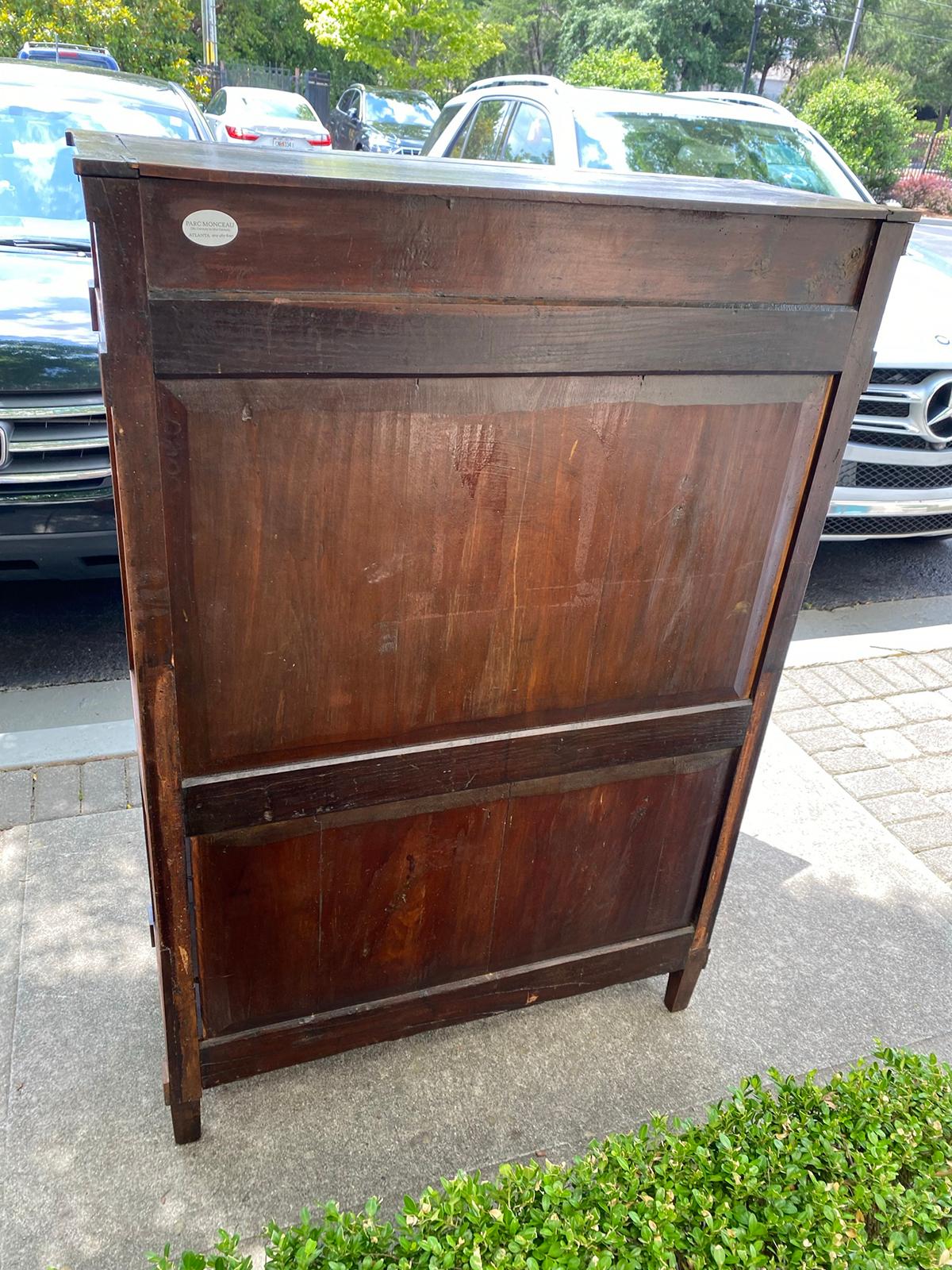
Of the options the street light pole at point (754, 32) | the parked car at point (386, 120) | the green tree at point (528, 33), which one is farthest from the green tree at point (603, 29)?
the parked car at point (386, 120)

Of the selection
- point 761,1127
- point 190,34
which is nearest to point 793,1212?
point 761,1127

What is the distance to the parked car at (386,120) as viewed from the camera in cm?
1575

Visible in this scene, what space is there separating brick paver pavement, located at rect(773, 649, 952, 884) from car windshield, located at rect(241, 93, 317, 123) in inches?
526

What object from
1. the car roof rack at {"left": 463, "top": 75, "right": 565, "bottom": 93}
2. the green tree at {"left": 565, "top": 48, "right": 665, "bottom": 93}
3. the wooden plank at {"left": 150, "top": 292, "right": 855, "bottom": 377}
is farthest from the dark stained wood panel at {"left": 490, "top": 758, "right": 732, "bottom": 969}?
the green tree at {"left": 565, "top": 48, "right": 665, "bottom": 93}

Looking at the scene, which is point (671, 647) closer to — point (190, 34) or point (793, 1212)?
point (793, 1212)

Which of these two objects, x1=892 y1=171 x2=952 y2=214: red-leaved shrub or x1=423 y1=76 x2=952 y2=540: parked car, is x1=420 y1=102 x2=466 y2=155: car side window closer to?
x1=423 y1=76 x2=952 y2=540: parked car

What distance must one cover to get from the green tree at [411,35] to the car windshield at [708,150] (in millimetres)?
15387

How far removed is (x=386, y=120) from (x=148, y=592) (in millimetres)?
17565

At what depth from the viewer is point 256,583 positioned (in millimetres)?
1666

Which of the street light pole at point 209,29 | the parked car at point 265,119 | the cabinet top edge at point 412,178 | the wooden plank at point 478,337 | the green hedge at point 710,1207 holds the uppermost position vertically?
the street light pole at point 209,29

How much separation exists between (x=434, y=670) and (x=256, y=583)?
41 cm

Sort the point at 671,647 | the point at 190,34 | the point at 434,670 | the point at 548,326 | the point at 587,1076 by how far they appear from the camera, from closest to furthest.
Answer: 1. the point at 548,326
2. the point at 434,670
3. the point at 671,647
4. the point at 587,1076
5. the point at 190,34

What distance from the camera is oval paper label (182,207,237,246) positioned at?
4.44 ft

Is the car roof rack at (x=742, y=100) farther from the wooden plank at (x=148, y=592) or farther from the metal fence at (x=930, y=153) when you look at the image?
the metal fence at (x=930, y=153)
